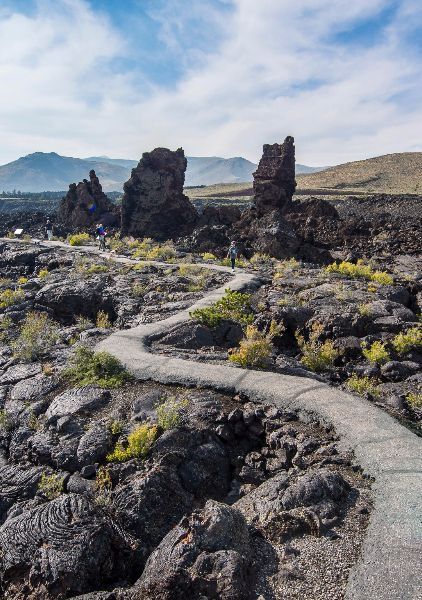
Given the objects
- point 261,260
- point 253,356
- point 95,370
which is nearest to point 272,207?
point 261,260

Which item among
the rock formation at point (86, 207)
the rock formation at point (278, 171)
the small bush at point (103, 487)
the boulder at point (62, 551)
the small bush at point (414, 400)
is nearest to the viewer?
the boulder at point (62, 551)

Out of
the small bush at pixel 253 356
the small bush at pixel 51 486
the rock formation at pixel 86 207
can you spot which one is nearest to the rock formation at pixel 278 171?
the rock formation at pixel 86 207

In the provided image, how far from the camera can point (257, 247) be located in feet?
104

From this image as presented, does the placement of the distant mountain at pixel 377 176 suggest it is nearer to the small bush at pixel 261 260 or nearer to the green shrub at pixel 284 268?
the small bush at pixel 261 260

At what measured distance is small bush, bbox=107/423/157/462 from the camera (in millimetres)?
7781

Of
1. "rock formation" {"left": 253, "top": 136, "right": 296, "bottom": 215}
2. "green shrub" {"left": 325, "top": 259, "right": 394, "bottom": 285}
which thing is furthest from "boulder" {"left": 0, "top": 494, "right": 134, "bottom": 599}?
"rock formation" {"left": 253, "top": 136, "right": 296, "bottom": 215}

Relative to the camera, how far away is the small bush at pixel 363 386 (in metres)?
10.0

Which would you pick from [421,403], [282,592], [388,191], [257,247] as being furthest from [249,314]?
[388,191]

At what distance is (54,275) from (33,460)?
654 inches

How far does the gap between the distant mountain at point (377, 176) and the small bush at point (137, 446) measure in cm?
9015

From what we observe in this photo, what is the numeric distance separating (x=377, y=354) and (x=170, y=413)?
5.84 m

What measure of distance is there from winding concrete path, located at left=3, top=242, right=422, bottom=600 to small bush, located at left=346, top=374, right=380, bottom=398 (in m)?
1.06

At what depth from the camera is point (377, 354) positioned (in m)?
11.8

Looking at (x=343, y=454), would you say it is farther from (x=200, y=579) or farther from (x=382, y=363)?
(x=382, y=363)
